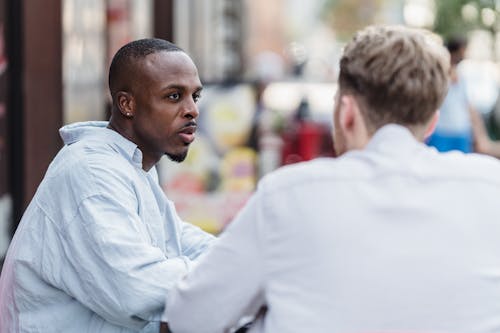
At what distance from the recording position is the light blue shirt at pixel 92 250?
2.90 metres

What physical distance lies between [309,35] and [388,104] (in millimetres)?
85614

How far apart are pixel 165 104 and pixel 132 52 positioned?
0.56ft

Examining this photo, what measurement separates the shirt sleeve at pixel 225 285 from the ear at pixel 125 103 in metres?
0.68

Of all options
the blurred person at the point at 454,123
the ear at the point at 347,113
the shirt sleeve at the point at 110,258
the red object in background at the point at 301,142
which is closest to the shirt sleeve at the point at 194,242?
the shirt sleeve at the point at 110,258

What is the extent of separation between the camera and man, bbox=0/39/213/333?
291 centimetres

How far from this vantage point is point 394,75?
262cm

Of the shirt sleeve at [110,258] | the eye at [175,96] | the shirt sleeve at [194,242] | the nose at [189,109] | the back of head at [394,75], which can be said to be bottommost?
the shirt sleeve at [194,242]

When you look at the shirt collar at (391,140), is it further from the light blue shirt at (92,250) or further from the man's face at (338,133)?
the light blue shirt at (92,250)

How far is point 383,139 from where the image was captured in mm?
2658

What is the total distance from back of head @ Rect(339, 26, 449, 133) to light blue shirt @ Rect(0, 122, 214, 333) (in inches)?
26.4

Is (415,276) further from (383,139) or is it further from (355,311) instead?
(383,139)

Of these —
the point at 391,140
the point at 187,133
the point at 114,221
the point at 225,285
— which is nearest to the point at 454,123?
the point at 187,133

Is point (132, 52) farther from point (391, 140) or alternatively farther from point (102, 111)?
point (102, 111)

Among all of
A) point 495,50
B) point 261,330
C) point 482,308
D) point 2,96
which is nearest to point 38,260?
point 261,330
